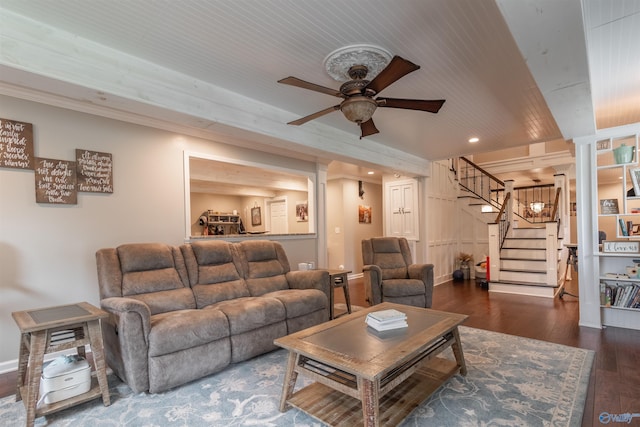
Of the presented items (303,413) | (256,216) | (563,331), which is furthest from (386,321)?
(256,216)

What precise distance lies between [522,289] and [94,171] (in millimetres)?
6371

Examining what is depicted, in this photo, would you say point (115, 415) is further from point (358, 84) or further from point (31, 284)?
point (358, 84)

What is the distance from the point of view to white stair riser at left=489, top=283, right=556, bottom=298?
212 inches

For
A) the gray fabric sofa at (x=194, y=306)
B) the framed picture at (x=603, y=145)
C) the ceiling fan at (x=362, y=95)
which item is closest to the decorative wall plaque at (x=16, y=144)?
the gray fabric sofa at (x=194, y=306)

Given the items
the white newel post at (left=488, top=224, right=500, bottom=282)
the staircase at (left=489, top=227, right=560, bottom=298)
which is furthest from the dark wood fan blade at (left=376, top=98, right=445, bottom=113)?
the staircase at (left=489, top=227, right=560, bottom=298)

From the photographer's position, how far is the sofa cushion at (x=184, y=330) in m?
2.30

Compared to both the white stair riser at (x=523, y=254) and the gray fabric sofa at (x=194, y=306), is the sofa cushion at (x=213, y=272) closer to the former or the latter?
the gray fabric sofa at (x=194, y=306)

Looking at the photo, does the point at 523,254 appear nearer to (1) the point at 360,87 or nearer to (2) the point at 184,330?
(1) the point at 360,87

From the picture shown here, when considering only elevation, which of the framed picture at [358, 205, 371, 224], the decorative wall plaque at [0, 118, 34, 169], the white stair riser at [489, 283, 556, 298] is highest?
the decorative wall plaque at [0, 118, 34, 169]

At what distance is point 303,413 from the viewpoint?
80.4 inches

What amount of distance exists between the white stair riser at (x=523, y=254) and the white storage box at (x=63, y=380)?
6.65m

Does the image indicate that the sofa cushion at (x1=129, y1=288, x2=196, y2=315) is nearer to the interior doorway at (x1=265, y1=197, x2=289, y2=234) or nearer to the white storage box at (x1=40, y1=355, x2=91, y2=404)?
the white storage box at (x1=40, y1=355, x2=91, y2=404)

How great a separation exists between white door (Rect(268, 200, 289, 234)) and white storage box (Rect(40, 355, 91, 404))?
595 centimetres

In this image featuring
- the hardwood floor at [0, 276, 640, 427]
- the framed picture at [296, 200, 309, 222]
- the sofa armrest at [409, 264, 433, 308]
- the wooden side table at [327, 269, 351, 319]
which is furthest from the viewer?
the framed picture at [296, 200, 309, 222]
